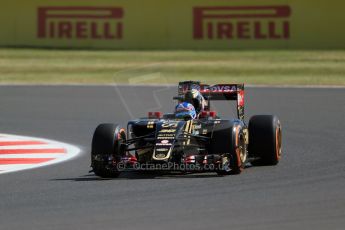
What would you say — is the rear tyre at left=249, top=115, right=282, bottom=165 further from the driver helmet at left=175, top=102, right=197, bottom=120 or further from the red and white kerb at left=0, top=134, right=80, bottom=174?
the red and white kerb at left=0, top=134, right=80, bottom=174

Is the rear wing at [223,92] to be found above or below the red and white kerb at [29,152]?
above

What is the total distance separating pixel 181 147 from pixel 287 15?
14968 mm

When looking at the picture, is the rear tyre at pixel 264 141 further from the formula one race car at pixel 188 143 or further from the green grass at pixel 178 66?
the green grass at pixel 178 66

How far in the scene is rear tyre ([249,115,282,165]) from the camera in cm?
1171

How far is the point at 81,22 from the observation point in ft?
87.1

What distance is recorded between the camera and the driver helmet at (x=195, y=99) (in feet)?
38.8

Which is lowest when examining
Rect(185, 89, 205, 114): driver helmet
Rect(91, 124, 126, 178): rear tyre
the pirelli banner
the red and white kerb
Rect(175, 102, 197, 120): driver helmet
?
the red and white kerb

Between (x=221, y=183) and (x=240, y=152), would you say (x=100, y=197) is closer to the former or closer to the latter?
(x=221, y=183)

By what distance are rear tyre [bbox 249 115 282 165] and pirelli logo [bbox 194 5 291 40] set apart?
1384 centimetres

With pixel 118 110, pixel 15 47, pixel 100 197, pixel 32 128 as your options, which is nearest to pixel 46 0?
pixel 15 47

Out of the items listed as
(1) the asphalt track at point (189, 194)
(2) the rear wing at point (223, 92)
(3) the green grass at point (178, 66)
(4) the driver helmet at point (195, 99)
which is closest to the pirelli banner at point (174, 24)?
(3) the green grass at point (178, 66)

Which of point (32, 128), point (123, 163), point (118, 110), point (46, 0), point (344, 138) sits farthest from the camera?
point (46, 0)

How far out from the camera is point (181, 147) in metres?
10.9

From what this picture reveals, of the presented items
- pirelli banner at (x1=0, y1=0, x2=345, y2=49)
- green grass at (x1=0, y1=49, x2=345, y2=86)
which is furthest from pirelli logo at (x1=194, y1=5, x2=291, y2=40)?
green grass at (x1=0, y1=49, x2=345, y2=86)
